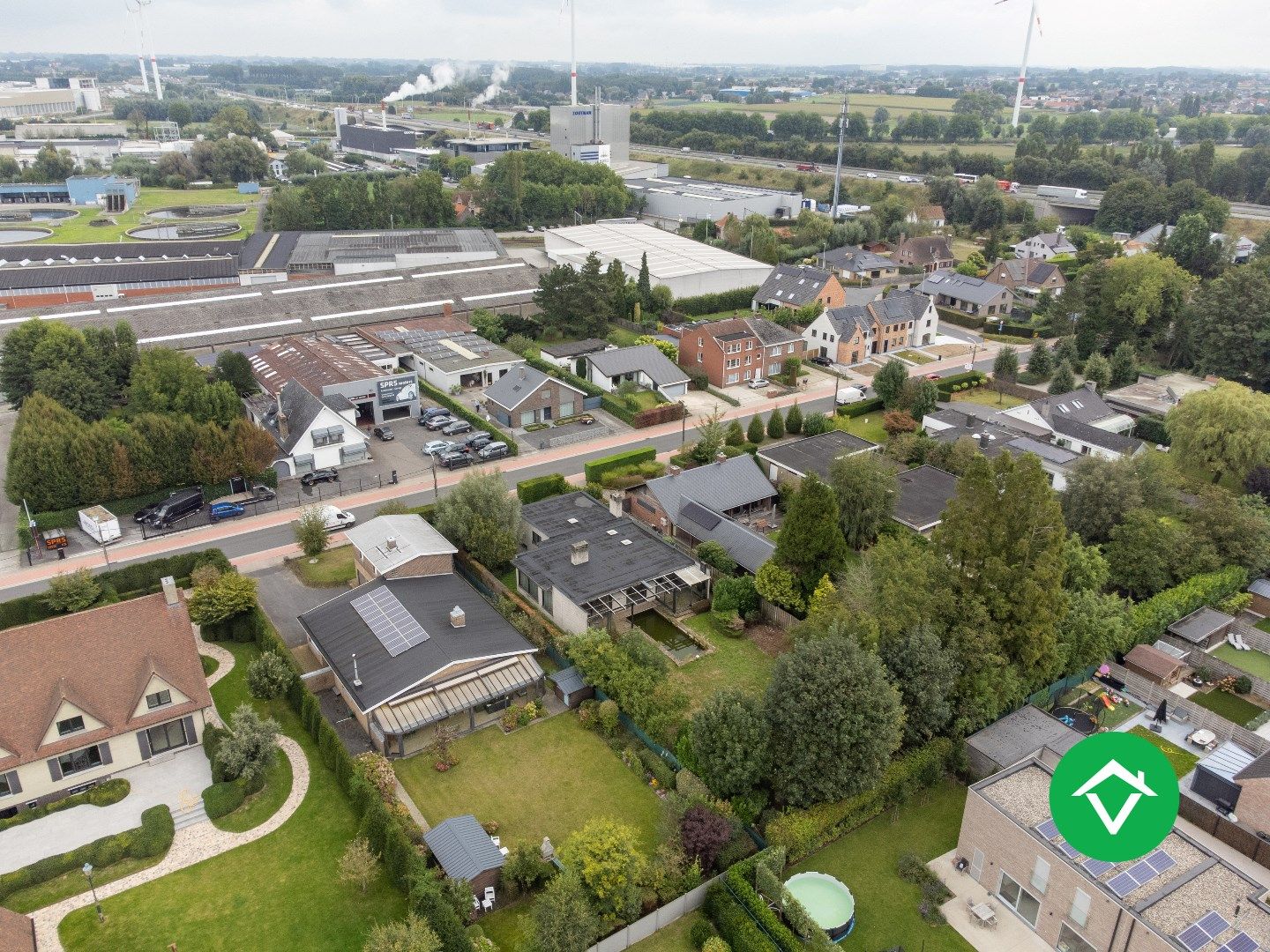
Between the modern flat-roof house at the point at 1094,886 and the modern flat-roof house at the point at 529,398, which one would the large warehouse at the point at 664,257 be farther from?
the modern flat-roof house at the point at 1094,886

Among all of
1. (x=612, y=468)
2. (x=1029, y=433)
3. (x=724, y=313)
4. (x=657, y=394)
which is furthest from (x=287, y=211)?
(x=1029, y=433)

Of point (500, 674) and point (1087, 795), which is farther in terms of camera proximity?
point (500, 674)

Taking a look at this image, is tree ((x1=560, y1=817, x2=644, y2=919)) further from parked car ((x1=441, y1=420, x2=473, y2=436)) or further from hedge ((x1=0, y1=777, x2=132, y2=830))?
parked car ((x1=441, y1=420, x2=473, y2=436))

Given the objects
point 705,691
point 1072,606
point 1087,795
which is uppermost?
point 1087,795

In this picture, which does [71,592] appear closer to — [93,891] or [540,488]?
[93,891]

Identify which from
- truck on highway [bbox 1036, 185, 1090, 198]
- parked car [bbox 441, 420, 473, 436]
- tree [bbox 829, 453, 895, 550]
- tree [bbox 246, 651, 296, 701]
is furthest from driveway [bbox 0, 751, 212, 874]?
truck on highway [bbox 1036, 185, 1090, 198]

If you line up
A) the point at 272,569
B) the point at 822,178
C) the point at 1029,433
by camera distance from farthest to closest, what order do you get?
the point at 822,178 → the point at 1029,433 → the point at 272,569

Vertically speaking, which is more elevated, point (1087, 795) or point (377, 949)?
point (1087, 795)

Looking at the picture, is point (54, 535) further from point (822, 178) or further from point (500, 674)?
point (822, 178)

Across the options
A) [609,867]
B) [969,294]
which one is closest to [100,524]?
[609,867]
